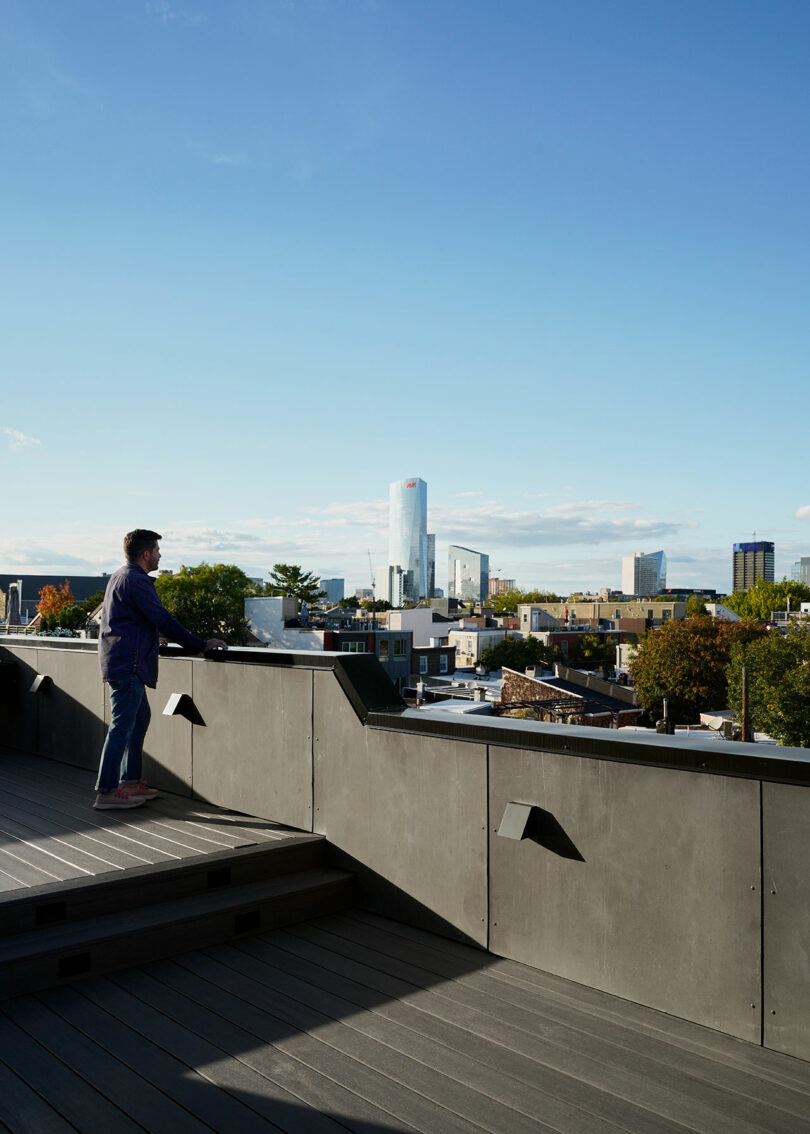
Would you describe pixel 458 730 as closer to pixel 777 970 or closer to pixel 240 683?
pixel 777 970

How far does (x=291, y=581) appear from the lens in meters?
80.4

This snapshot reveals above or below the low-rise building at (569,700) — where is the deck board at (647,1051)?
above

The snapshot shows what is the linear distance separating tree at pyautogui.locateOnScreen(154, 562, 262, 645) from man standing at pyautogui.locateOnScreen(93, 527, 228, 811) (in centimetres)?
5127

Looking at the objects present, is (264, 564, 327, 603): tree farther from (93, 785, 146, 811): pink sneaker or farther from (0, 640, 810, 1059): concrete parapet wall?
(0, 640, 810, 1059): concrete parapet wall

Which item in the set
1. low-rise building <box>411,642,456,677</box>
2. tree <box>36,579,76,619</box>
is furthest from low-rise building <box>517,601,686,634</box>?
tree <box>36,579,76,619</box>

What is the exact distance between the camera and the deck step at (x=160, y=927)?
2.73 metres

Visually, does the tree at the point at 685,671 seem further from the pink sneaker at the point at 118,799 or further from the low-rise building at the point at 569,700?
the pink sneaker at the point at 118,799

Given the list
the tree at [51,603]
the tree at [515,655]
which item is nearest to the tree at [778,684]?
the tree at [515,655]

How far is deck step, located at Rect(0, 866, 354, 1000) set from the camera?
273 cm

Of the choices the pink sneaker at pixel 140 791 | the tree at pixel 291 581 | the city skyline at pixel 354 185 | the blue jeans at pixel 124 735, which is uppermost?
the city skyline at pixel 354 185

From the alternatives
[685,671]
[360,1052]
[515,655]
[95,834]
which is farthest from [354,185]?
[515,655]

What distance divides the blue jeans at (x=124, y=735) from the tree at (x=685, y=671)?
4588 cm

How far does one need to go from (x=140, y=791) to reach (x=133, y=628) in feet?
3.07

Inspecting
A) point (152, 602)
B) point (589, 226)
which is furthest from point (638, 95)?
point (152, 602)
